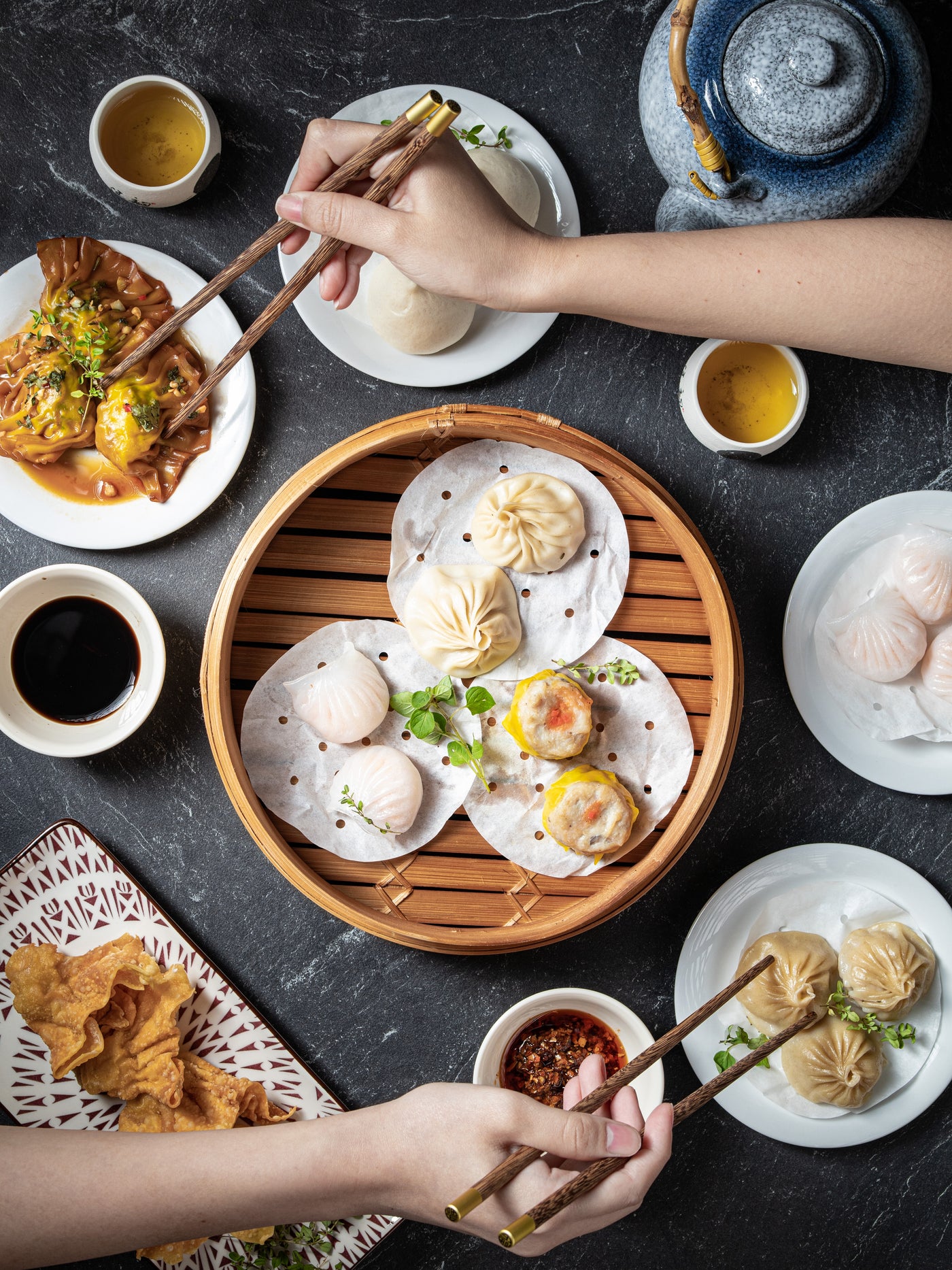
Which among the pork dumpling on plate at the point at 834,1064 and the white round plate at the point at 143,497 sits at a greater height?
the white round plate at the point at 143,497

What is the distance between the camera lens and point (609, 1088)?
1505 millimetres

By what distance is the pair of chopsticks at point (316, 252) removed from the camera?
1367mm

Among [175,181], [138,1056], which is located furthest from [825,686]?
[175,181]

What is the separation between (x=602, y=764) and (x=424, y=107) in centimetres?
118

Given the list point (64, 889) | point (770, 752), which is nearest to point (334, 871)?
point (64, 889)

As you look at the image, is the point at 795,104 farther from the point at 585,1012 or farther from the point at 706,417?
the point at 585,1012

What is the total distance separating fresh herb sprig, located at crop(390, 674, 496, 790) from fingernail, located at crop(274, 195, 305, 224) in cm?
85

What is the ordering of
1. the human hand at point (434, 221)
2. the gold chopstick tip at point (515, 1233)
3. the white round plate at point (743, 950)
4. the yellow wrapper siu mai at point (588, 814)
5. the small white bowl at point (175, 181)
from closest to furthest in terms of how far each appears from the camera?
the gold chopstick tip at point (515, 1233), the human hand at point (434, 221), the yellow wrapper siu mai at point (588, 814), the small white bowl at point (175, 181), the white round plate at point (743, 950)

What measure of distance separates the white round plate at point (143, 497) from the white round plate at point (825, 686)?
119cm

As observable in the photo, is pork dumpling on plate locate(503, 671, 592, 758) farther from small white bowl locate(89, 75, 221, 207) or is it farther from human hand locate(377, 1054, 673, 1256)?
small white bowl locate(89, 75, 221, 207)

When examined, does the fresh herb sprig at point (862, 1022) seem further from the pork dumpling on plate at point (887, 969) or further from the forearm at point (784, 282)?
the forearm at point (784, 282)

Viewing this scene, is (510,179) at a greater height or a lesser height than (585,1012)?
greater

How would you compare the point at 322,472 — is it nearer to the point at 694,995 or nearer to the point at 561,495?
the point at 561,495

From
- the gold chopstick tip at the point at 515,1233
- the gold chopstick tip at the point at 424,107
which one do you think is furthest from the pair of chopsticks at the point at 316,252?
the gold chopstick tip at the point at 515,1233
